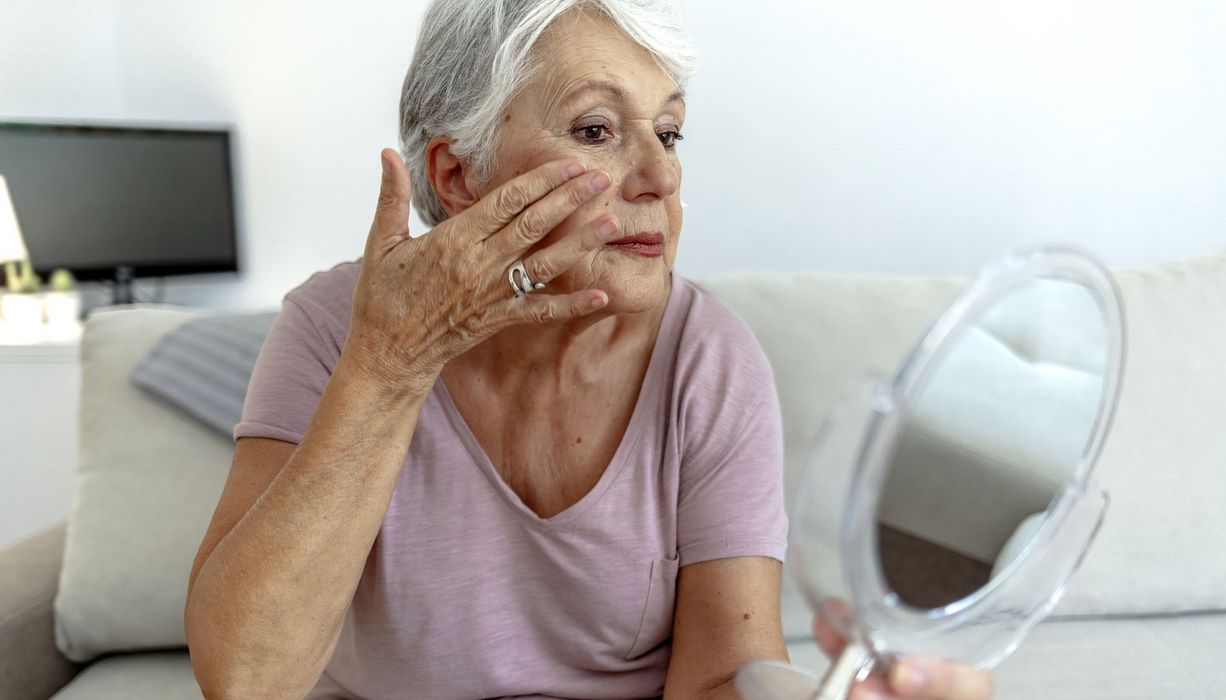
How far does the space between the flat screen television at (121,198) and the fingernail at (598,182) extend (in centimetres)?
229

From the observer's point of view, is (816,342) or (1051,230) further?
(1051,230)

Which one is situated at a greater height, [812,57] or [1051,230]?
[812,57]

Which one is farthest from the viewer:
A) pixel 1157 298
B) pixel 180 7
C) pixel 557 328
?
pixel 180 7

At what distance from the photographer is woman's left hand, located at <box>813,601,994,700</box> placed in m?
0.58

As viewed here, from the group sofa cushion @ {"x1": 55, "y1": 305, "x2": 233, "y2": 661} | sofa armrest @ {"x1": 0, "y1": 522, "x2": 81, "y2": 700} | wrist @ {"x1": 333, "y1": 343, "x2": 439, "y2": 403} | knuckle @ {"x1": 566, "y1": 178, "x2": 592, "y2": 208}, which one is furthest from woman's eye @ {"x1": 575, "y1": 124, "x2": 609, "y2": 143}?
sofa armrest @ {"x1": 0, "y1": 522, "x2": 81, "y2": 700}

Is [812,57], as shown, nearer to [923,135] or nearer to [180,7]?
[923,135]

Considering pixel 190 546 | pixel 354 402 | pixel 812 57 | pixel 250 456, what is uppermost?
pixel 812 57

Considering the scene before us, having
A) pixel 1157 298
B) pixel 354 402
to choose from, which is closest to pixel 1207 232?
pixel 1157 298

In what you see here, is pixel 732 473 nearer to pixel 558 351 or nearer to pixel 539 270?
pixel 558 351

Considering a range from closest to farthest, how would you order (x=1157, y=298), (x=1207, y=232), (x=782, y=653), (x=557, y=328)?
(x=782, y=653)
(x=557, y=328)
(x=1157, y=298)
(x=1207, y=232)

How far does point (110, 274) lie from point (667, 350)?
2.27 meters

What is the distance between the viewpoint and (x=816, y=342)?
1.55m

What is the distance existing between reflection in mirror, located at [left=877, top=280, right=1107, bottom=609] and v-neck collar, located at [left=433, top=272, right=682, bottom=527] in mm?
521

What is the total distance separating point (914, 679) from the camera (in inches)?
22.8
